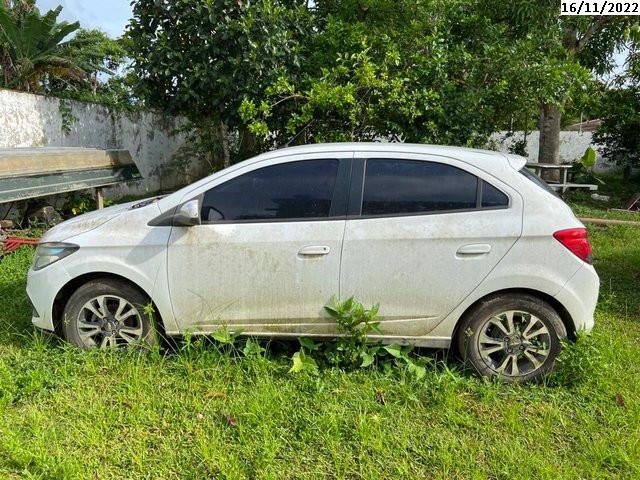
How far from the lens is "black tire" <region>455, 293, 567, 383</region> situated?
3.23m

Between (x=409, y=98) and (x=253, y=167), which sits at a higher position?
(x=409, y=98)

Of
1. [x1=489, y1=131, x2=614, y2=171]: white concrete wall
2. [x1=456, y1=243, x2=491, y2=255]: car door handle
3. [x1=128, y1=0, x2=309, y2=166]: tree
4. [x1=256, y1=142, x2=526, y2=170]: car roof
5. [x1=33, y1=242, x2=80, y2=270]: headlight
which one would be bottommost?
[x1=33, y1=242, x2=80, y2=270]: headlight

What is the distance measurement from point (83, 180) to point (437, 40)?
5.34m

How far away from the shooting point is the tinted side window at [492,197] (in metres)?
3.23

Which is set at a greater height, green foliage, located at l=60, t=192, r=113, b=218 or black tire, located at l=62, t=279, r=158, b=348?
green foliage, located at l=60, t=192, r=113, b=218

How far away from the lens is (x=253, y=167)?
3.44 m

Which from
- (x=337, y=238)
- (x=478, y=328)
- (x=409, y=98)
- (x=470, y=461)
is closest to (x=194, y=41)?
(x=409, y=98)

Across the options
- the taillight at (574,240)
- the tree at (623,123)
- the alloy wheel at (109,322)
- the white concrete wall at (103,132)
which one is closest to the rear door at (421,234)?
the taillight at (574,240)

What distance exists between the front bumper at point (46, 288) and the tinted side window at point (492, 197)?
2813 mm

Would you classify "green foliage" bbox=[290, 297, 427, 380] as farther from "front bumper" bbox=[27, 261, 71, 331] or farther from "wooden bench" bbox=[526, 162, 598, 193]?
"wooden bench" bbox=[526, 162, 598, 193]

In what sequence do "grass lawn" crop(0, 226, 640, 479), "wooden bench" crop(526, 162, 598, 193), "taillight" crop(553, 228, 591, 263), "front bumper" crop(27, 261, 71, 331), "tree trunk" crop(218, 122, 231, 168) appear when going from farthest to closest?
1. "wooden bench" crop(526, 162, 598, 193)
2. "tree trunk" crop(218, 122, 231, 168)
3. "front bumper" crop(27, 261, 71, 331)
4. "taillight" crop(553, 228, 591, 263)
5. "grass lawn" crop(0, 226, 640, 479)

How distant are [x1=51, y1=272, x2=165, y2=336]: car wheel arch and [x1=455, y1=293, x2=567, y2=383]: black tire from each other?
2.07 meters

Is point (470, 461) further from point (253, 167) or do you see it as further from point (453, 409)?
point (253, 167)

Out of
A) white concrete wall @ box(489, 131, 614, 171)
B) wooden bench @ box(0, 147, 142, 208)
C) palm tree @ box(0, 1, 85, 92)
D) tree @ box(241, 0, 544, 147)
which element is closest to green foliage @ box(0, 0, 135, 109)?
palm tree @ box(0, 1, 85, 92)
